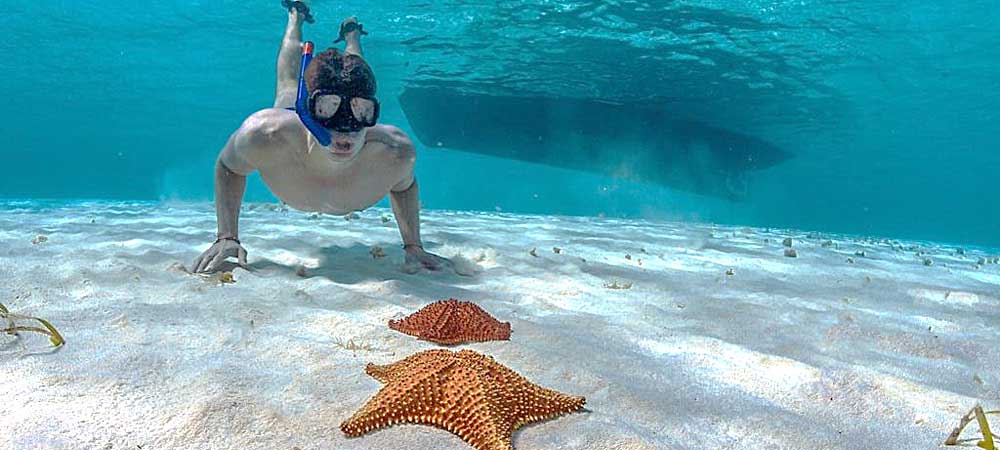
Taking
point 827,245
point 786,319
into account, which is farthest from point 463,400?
point 827,245

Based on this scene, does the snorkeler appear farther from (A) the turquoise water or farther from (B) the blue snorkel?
(A) the turquoise water

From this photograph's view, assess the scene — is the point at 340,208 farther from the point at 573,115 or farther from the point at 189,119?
the point at 189,119

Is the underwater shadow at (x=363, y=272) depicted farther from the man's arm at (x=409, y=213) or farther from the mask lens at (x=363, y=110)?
the mask lens at (x=363, y=110)

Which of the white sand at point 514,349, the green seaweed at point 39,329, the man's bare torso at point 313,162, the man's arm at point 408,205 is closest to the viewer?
the white sand at point 514,349

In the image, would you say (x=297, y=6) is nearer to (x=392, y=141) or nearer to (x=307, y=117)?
(x=392, y=141)

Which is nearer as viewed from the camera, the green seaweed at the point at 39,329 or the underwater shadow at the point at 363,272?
the green seaweed at the point at 39,329

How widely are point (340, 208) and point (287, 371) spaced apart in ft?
10.8

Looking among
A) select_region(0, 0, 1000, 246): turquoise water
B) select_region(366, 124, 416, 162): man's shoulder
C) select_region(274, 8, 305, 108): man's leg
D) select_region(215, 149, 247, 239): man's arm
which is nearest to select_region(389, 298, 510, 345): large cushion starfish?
select_region(366, 124, 416, 162): man's shoulder

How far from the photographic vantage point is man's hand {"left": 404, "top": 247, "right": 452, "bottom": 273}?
17.8 ft

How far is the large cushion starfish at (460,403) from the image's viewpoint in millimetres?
1878

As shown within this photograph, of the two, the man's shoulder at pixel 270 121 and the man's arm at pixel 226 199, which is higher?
the man's shoulder at pixel 270 121

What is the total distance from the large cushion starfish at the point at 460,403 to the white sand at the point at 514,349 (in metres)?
0.10

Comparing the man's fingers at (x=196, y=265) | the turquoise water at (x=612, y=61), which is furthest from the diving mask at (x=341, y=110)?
the turquoise water at (x=612, y=61)

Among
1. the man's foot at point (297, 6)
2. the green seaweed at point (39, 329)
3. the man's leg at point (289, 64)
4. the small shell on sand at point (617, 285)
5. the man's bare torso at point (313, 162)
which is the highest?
the man's foot at point (297, 6)
